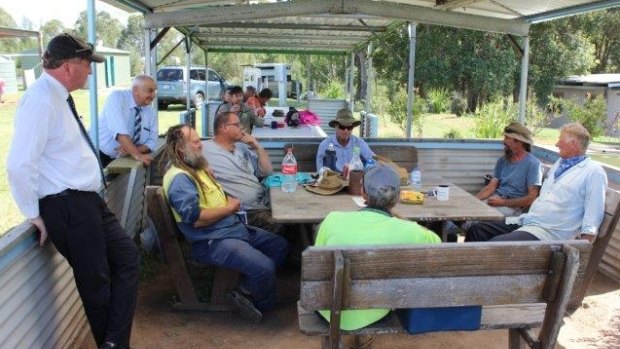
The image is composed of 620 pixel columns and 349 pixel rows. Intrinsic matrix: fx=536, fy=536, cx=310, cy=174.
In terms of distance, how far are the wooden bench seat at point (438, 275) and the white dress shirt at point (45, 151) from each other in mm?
1222

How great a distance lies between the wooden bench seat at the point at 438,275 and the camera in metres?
2.15

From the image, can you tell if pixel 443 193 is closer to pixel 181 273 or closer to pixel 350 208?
pixel 350 208

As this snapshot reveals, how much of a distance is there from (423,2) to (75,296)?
16.6 feet

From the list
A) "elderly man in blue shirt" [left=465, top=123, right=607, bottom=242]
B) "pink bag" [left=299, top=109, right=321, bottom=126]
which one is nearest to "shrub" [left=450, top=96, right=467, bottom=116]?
"pink bag" [left=299, top=109, right=321, bottom=126]

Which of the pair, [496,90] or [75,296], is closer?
[75,296]

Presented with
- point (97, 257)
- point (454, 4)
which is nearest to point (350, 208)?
point (97, 257)

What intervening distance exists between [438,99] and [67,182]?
59.8 feet

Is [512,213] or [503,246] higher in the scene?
[503,246]

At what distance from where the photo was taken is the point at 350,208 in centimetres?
361

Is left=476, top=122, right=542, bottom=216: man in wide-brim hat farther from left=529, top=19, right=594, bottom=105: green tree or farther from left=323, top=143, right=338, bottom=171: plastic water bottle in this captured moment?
left=529, top=19, right=594, bottom=105: green tree

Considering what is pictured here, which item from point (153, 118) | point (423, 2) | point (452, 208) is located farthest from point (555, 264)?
point (423, 2)

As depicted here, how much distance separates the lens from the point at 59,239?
2.54 meters

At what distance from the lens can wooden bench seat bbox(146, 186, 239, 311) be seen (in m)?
3.51

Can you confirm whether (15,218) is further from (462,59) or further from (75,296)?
(462,59)
